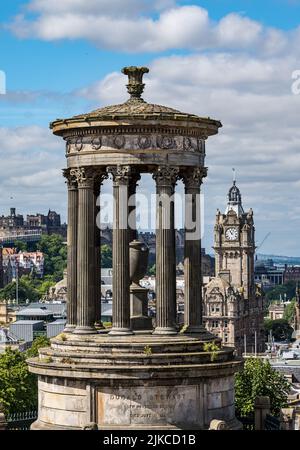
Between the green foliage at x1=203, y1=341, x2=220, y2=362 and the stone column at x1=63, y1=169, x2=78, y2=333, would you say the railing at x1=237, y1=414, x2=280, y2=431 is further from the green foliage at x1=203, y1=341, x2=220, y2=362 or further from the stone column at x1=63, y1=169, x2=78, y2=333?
the stone column at x1=63, y1=169, x2=78, y2=333

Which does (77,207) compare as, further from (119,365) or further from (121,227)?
(119,365)

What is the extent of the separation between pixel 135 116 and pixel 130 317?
5327 millimetres

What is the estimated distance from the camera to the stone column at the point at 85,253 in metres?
43.1

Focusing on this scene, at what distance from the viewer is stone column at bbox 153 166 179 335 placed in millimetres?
42625

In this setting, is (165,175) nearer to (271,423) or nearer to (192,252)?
(192,252)

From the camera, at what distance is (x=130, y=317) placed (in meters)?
43.3

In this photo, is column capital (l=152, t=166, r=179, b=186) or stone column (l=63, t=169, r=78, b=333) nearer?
column capital (l=152, t=166, r=179, b=186)

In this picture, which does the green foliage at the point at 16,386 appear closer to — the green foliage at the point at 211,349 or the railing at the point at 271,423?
the railing at the point at 271,423

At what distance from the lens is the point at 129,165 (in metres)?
42.5

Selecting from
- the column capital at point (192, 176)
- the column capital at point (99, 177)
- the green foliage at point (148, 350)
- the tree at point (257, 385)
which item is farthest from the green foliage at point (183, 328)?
the tree at point (257, 385)

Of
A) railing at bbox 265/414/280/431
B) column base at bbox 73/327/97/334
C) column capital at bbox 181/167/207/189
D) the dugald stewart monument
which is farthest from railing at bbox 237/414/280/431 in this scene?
column capital at bbox 181/167/207/189

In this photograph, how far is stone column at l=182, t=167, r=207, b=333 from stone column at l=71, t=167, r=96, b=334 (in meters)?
2.56
